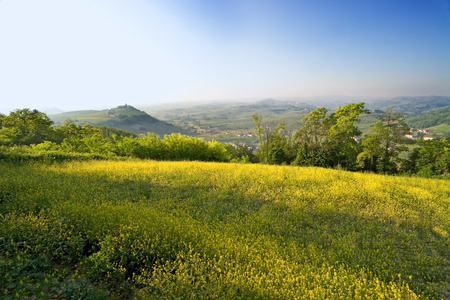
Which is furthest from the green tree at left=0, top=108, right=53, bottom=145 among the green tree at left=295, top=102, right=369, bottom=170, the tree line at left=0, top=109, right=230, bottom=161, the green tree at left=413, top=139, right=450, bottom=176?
the green tree at left=413, top=139, right=450, bottom=176

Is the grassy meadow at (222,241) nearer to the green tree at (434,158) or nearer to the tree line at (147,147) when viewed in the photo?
the tree line at (147,147)

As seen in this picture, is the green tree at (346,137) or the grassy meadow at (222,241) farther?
the green tree at (346,137)

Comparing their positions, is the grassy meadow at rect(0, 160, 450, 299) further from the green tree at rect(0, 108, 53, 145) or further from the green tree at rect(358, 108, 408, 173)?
the green tree at rect(0, 108, 53, 145)

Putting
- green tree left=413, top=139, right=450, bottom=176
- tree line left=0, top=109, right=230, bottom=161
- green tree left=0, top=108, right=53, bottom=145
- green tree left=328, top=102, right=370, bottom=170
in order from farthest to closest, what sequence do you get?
green tree left=0, top=108, right=53, bottom=145 < green tree left=328, top=102, right=370, bottom=170 < green tree left=413, top=139, right=450, bottom=176 < tree line left=0, top=109, right=230, bottom=161

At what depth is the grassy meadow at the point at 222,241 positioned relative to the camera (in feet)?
14.8

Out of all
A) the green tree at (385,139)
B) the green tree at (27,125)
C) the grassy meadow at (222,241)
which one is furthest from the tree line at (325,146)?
the grassy meadow at (222,241)

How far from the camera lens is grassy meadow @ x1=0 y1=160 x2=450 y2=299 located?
14.8 feet

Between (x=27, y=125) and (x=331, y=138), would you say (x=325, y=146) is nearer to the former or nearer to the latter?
(x=331, y=138)

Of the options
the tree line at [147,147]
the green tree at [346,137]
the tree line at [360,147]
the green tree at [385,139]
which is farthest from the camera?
the green tree at [346,137]

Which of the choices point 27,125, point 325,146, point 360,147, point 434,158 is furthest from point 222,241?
point 27,125

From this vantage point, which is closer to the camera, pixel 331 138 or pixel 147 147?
pixel 147 147

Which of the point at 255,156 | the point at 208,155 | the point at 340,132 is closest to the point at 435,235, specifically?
the point at 208,155

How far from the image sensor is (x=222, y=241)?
6066mm

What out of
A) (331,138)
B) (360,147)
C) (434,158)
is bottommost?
(434,158)
